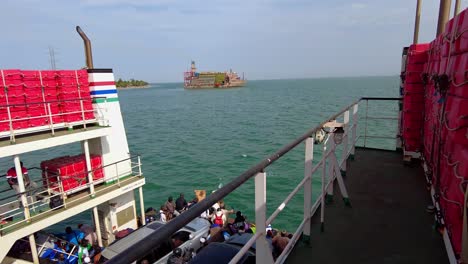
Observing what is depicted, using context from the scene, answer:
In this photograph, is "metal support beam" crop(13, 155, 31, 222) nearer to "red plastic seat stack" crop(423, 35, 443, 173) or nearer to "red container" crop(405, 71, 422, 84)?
"red plastic seat stack" crop(423, 35, 443, 173)

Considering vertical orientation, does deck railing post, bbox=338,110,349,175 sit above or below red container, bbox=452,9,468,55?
below

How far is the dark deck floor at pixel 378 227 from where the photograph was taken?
3.54 meters

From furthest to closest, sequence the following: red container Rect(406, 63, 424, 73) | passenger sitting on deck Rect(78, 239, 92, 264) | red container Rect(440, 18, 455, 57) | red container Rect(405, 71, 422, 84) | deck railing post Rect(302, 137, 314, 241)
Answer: passenger sitting on deck Rect(78, 239, 92, 264), red container Rect(405, 71, 422, 84), red container Rect(406, 63, 424, 73), red container Rect(440, 18, 455, 57), deck railing post Rect(302, 137, 314, 241)

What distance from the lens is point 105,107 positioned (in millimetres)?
12734

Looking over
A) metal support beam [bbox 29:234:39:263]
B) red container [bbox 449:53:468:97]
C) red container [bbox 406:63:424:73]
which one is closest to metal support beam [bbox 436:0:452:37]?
red container [bbox 406:63:424:73]

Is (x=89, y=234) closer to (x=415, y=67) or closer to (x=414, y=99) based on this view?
(x=414, y=99)

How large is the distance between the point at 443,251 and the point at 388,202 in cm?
147

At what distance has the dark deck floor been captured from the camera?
3535 mm

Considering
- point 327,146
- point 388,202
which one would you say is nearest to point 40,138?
point 327,146

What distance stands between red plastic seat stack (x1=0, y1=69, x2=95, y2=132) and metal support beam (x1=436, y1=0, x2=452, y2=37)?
10924 millimetres

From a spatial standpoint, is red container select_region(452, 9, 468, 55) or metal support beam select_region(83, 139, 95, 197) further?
metal support beam select_region(83, 139, 95, 197)

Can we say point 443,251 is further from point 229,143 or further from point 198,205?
point 229,143

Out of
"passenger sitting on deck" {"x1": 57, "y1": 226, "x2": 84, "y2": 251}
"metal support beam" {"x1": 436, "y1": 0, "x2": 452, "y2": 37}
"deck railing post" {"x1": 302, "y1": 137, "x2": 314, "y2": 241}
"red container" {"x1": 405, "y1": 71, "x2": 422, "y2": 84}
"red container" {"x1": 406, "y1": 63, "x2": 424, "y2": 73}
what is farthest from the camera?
"passenger sitting on deck" {"x1": 57, "y1": 226, "x2": 84, "y2": 251}

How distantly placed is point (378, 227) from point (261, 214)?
2.74m
